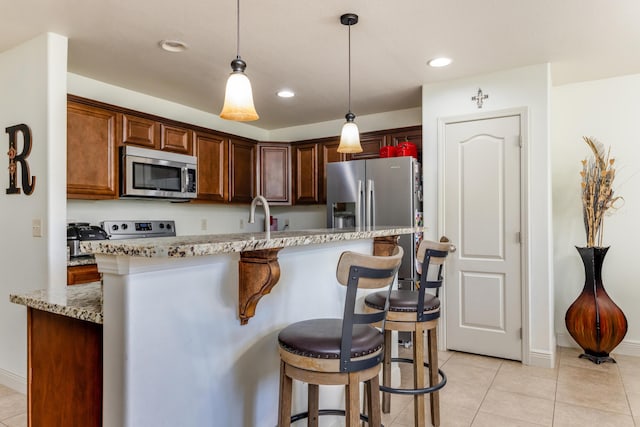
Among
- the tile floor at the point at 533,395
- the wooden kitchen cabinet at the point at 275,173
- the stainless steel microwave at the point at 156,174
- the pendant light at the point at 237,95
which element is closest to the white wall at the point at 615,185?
the tile floor at the point at 533,395

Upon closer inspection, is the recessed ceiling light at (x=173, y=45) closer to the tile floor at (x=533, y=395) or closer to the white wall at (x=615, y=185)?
the tile floor at (x=533, y=395)

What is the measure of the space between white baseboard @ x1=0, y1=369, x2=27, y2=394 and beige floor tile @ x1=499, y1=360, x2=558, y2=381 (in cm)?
334

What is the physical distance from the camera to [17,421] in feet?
7.36

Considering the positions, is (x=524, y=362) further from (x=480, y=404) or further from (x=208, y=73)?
(x=208, y=73)

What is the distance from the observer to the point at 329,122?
498 centimetres

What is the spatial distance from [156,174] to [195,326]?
254 cm

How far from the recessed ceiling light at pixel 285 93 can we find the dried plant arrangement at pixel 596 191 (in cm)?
259

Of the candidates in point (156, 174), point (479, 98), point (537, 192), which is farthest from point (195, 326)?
point (479, 98)

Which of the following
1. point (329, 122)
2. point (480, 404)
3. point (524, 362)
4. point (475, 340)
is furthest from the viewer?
point (329, 122)

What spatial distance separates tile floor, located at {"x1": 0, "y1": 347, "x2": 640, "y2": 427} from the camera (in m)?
2.26

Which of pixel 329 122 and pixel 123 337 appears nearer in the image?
pixel 123 337

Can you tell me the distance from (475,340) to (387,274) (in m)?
2.43

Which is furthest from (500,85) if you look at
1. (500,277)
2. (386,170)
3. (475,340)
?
(475,340)

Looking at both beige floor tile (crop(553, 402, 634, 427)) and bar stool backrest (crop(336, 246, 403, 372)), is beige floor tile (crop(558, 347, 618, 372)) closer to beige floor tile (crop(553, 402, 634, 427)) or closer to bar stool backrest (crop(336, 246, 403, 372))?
beige floor tile (crop(553, 402, 634, 427))
